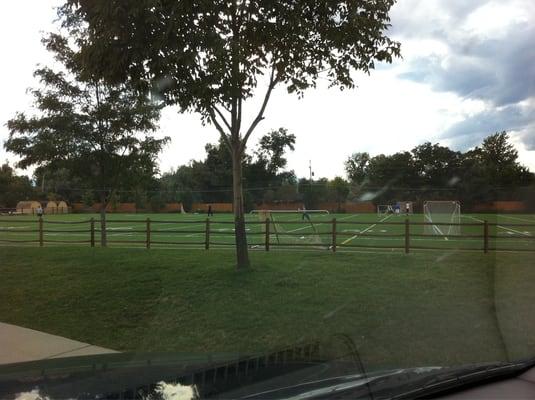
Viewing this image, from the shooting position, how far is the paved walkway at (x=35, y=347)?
632 cm

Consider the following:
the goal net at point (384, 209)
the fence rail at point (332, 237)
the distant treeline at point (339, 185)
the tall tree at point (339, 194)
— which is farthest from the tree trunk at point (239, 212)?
the tall tree at point (339, 194)

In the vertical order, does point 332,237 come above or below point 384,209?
below

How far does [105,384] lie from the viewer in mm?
3092

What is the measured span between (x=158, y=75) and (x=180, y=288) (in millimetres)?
3729

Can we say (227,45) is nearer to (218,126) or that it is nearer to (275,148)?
(218,126)

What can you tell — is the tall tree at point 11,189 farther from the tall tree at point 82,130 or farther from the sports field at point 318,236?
the tall tree at point 82,130

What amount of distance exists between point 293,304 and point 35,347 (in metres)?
3.49

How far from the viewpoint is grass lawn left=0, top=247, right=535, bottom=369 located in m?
6.22

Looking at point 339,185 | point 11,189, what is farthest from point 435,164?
point 11,189

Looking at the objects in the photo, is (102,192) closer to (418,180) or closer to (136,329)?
(136,329)

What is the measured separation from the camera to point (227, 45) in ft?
24.0

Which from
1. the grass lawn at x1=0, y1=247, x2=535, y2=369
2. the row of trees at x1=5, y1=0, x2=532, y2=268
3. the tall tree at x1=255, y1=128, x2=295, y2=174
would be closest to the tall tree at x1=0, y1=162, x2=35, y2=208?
the tall tree at x1=255, y1=128, x2=295, y2=174

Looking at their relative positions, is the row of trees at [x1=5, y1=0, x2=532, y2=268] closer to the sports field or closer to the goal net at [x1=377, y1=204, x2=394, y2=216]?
the sports field

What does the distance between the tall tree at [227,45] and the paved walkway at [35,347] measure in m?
3.69
